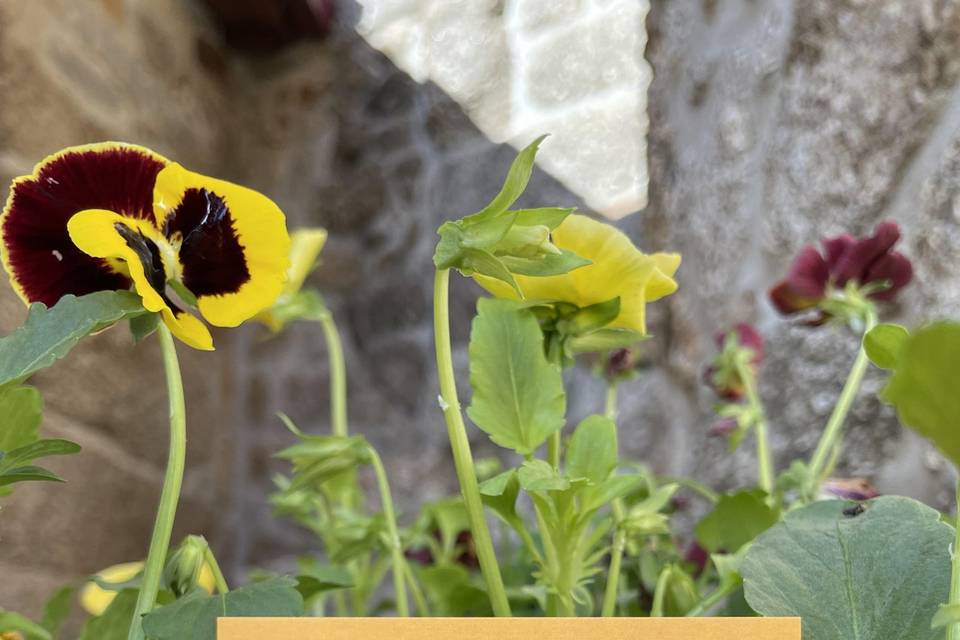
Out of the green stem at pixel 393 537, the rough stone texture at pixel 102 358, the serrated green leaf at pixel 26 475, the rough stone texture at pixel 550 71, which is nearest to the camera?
the serrated green leaf at pixel 26 475

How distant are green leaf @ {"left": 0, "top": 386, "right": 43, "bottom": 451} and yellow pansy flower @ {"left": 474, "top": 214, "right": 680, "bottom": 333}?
19 centimetres

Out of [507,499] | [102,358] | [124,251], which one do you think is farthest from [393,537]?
[102,358]

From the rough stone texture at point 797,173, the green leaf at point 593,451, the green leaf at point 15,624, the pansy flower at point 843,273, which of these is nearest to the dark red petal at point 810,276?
the pansy flower at point 843,273

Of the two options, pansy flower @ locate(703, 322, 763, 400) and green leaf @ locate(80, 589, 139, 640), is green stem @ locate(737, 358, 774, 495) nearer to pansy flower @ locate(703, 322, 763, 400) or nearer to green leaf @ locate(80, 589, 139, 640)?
pansy flower @ locate(703, 322, 763, 400)

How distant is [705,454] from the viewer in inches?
35.4

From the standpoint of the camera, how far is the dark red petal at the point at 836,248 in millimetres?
556

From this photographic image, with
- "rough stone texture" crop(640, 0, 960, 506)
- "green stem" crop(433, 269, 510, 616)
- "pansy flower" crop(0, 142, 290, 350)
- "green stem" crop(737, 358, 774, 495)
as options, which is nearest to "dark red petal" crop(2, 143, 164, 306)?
"pansy flower" crop(0, 142, 290, 350)

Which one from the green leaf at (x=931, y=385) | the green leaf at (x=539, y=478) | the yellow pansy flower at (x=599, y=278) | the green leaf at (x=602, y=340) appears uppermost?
the green leaf at (x=931, y=385)

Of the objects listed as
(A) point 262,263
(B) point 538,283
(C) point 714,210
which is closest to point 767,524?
(B) point 538,283

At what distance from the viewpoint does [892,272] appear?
1.83 feet

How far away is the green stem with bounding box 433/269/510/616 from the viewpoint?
299mm

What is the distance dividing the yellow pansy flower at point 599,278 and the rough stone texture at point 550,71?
37.5 inches

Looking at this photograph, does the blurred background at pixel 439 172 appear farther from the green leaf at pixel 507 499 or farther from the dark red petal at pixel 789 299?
the green leaf at pixel 507 499

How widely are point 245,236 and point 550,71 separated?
4.67ft
